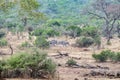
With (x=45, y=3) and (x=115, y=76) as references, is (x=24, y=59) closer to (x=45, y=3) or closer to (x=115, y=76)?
(x=115, y=76)

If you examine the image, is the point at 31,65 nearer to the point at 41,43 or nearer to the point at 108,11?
the point at 41,43

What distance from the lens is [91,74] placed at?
1661 cm

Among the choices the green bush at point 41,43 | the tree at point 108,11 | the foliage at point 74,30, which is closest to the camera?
the green bush at point 41,43

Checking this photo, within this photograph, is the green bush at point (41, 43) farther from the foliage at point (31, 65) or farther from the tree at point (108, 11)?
the foliage at point (31, 65)

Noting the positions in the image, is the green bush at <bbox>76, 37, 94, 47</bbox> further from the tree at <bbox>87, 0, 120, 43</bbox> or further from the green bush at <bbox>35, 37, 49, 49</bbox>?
the green bush at <bbox>35, 37, 49, 49</bbox>

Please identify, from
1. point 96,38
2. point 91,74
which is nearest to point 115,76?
point 91,74

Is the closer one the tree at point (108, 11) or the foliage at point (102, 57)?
the foliage at point (102, 57)

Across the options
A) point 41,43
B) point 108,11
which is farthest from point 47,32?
point 41,43

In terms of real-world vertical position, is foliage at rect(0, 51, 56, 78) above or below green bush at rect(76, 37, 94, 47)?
above

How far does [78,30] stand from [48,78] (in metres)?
26.2

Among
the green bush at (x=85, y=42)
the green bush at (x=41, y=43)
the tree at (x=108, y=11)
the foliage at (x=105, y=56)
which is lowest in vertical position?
the green bush at (x=85, y=42)

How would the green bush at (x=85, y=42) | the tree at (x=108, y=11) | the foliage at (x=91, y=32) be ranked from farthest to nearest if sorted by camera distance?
the tree at (x=108, y=11), the foliage at (x=91, y=32), the green bush at (x=85, y=42)

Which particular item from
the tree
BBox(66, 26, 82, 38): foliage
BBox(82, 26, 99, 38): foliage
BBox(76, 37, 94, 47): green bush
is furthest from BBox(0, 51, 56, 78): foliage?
BBox(66, 26, 82, 38): foliage

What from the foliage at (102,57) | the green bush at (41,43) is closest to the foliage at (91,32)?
the green bush at (41,43)
